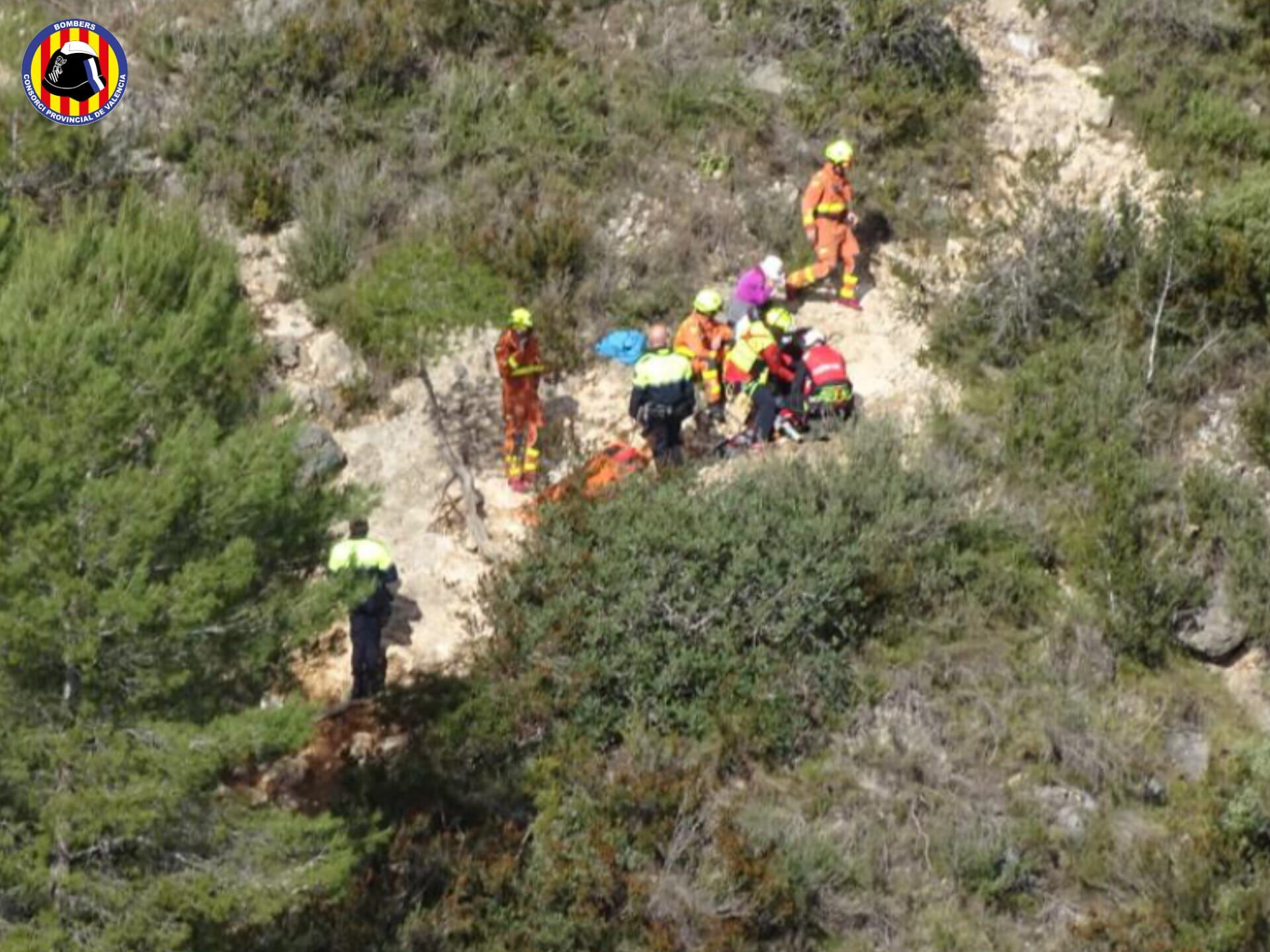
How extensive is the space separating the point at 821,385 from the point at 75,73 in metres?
8.34

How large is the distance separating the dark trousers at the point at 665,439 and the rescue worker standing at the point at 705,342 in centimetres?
72

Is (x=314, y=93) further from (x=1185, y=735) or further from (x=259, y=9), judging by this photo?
(x=1185, y=735)

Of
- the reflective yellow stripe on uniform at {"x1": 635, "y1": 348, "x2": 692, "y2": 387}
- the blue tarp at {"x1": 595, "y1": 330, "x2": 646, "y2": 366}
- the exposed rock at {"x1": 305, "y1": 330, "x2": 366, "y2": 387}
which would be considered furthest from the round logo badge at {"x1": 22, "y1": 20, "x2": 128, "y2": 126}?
the reflective yellow stripe on uniform at {"x1": 635, "y1": 348, "x2": 692, "y2": 387}

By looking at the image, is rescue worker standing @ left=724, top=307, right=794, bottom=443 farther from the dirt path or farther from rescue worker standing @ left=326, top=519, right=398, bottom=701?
rescue worker standing @ left=326, top=519, right=398, bottom=701

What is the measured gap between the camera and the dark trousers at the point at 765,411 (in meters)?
15.8

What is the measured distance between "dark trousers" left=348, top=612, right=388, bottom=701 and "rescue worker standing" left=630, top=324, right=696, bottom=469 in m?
2.84

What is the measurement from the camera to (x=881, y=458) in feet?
49.5

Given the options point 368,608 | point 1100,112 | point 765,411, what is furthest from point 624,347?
point 1100,112

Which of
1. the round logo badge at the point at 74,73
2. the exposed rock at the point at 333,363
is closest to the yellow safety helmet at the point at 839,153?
the exposed rock at the point at 333,363

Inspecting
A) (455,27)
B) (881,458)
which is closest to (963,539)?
(881,458)

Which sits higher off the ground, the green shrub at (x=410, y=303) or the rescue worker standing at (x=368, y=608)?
the green shrub at (x=410, y=303)

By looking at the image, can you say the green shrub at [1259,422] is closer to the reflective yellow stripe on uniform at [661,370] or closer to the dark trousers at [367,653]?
the reflective yellow stripe on uniform at [661,370]

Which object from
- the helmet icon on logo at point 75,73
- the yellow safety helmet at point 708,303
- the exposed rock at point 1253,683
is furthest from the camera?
the helmet icon on logo at point 75,73

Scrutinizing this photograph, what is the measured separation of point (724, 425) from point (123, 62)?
7595 mm
